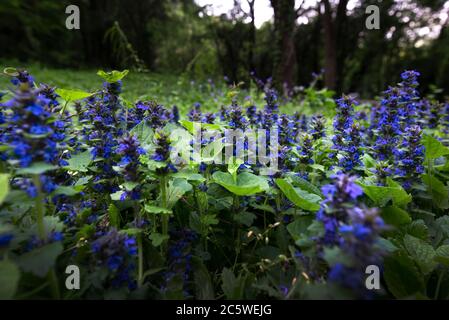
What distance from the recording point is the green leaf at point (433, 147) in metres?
2.15

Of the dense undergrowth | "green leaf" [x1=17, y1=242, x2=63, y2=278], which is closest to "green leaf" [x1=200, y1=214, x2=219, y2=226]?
the dense undergrowth

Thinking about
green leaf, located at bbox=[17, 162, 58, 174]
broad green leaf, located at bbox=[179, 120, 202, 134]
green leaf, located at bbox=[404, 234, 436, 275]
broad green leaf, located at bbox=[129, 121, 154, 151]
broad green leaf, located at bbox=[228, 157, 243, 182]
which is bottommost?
green leaf, located at bbox=[404, 234, 436, 275]

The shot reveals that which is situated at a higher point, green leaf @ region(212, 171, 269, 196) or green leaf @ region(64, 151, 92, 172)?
green leaf @ region(64, 151, 92, 172)

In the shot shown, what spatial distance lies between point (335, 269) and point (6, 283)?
3.55 feet

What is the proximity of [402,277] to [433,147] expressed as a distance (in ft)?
3.33

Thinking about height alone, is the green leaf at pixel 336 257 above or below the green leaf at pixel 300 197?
below

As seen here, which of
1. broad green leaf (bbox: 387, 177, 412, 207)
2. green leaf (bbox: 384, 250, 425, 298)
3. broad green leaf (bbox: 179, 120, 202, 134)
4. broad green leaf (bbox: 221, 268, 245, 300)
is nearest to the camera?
broad green leaf (bbox: 221, 268, 245, 300)

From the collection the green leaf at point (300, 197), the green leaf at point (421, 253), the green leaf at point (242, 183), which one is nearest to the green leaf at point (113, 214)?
the green leaf at point (242, 183)

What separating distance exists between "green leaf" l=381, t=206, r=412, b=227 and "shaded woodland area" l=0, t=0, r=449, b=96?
7.63 m

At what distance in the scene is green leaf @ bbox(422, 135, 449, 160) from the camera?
7.05 feet

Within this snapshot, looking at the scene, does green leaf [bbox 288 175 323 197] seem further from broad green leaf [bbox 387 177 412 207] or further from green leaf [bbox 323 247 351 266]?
green leaf [bbox 323 247 351 266]

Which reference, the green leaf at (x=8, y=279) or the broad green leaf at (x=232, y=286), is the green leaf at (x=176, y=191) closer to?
the broad green leaf at (x=232, y=286)

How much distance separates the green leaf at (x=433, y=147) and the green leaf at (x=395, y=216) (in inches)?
25.5

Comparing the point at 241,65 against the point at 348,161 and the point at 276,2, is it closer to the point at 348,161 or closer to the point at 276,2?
the point at 276,2
